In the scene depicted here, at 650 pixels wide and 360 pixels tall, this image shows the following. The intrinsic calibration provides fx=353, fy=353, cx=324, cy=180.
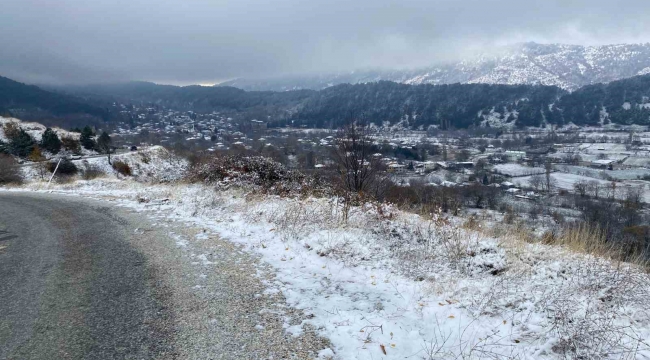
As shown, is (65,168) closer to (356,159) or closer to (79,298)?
(356,159)

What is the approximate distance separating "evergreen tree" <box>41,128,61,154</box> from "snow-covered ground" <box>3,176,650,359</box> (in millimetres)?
47387

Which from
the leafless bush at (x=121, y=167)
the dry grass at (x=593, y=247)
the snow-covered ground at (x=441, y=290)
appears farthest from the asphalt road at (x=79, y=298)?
the leafless bush at (x=121, y=167)

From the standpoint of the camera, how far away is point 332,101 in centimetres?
18012

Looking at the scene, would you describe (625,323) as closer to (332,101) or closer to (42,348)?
(42,348)

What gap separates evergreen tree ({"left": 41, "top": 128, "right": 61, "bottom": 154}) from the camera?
141ft

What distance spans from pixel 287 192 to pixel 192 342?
8.37m

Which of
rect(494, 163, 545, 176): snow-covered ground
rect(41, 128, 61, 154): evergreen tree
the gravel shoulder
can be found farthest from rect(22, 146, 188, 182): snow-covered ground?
rect(494, 163, 545, 176): snow-covered ground

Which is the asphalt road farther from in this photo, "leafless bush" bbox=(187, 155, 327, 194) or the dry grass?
the dry grass

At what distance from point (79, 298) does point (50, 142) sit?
164 ft

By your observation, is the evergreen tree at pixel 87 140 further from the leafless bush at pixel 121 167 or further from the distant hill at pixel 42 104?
the distant hill at pixel 42 104

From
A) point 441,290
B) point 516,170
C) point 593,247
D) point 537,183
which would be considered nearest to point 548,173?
point 516,170

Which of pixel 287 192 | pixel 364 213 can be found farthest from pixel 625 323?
pixel 287 192

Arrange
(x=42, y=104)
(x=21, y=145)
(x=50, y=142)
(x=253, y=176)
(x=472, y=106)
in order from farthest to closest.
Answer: (x=472, y=106) → (x=42, y=104) → (x=50, y=142) → (x=21, y=145) → (x=253, y=176)

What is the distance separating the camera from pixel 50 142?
43.4m
